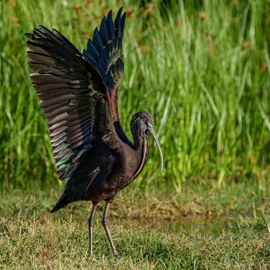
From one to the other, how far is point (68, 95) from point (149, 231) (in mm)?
1284

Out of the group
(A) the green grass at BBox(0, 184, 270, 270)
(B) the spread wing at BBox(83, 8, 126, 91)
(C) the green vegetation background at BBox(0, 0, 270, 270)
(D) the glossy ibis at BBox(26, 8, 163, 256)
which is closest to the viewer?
(A) the green grass at BBox(0, 184, 270, 270)

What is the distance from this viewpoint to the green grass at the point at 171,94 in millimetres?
8641

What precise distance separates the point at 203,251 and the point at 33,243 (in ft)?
3.74

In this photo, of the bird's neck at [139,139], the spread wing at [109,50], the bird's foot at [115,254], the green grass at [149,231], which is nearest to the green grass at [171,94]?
the green grass at [149,231]

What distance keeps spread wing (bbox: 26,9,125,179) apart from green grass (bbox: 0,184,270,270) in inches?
22.2

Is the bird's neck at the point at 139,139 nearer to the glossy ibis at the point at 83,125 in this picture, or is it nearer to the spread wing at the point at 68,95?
the glossy ibis at the point at 83,125

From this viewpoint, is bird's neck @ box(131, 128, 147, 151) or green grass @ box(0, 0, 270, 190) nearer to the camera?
bird's neck @ box(131, 128, 147, 151)

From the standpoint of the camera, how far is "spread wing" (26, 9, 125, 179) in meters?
5.65

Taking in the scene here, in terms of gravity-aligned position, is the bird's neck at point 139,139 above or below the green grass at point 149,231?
above

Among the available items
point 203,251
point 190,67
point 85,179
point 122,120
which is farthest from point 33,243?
point 190,67

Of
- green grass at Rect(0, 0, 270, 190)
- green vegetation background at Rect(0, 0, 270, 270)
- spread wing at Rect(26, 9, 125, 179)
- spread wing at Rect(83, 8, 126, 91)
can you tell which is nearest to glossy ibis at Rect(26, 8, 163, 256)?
spread wing at Rect(26, 9, 125, 179)

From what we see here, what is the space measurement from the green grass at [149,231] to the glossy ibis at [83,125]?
26 cm

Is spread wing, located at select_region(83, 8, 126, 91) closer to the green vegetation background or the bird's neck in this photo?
the bird's neck

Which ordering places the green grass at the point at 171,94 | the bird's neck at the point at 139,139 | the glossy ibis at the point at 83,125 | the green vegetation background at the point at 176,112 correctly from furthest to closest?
the green grass at the point at 171,94, the green vegetation background at the point at 176,112, the bird's neck at the point at 139,139, the glossy ibis at the point at 83,125
